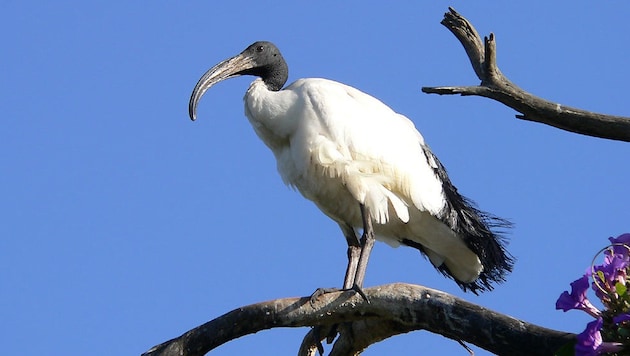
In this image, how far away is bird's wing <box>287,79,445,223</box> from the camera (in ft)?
24.2

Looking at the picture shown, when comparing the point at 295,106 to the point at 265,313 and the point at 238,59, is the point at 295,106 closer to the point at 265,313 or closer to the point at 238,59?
the point at 238,59

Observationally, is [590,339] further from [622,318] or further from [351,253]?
[351,253]

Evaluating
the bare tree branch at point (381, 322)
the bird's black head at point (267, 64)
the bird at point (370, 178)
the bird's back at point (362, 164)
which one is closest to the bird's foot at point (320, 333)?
the bare tree branch at point (381, 322)

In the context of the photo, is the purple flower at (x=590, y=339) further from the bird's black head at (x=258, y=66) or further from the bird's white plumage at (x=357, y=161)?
the bird's black head at (x=258, y=66)

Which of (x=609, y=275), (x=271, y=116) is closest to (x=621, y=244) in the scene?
(x=609, y=275)

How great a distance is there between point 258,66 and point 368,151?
1429 millimetres

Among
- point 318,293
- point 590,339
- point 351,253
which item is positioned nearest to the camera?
point 590,339

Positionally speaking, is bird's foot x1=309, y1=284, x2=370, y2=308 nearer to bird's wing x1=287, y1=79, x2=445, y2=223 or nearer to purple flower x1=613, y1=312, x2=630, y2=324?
bird's wing x1=287, y1=79, x2=445, y2=223

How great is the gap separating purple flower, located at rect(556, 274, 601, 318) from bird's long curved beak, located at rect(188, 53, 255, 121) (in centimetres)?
480

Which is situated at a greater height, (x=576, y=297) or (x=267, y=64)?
(x=267, y=64)

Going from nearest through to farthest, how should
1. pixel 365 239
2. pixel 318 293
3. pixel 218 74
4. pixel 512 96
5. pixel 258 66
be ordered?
pixel 512 96 < pixel 318 293 < pixel 365 239 < pixel 218 74 < pixel 258 66

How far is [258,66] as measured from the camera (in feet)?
28.0

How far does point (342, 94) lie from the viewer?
7664mm

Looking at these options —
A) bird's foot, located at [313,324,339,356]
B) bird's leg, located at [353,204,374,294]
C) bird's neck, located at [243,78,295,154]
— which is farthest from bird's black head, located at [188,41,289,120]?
bird's foot, located at [313,324,339,356]
